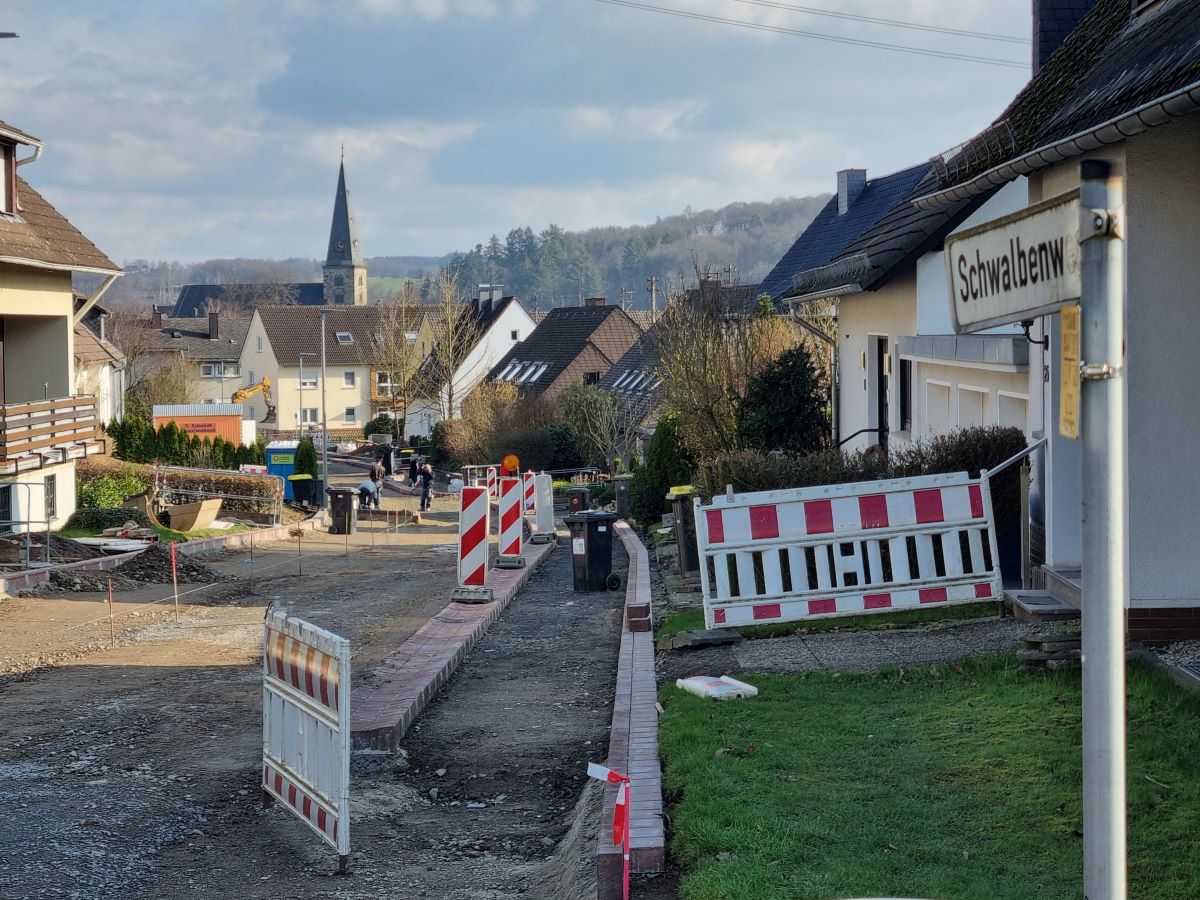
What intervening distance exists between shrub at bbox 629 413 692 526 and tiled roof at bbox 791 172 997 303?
9088 mm

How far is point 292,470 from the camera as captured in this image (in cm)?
4669

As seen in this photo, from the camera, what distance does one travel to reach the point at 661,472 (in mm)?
30578

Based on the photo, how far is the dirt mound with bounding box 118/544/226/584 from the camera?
64.7 ft

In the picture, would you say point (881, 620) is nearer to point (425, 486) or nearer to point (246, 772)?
point (246, 772)

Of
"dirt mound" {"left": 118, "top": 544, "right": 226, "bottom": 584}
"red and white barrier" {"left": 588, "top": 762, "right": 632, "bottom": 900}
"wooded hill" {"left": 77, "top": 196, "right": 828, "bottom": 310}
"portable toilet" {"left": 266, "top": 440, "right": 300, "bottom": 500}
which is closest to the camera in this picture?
"red and white barrier" {"left": 588, "top": 762, "right": 632, "bottom": 900}

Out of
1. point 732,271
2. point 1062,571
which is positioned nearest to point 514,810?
point 1062,571

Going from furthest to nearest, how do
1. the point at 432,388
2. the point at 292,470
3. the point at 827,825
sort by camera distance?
the point at 432,388 < the point at 292,470 < the point at 827,825

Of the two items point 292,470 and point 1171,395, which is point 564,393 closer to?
point 292,470

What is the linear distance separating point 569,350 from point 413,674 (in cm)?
6257

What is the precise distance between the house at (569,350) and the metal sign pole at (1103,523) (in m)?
64.3

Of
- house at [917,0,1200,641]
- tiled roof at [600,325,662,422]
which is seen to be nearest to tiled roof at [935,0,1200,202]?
house at [917,0,1200,641]

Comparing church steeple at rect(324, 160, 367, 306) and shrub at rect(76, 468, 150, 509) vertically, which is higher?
church steeple at rect(324, 160, 367, 306)

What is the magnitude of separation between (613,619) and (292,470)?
108 feet

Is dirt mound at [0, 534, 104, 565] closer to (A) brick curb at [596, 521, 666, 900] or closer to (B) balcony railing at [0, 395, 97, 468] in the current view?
(B) balcony railing at [0, 395, 97, 468]
